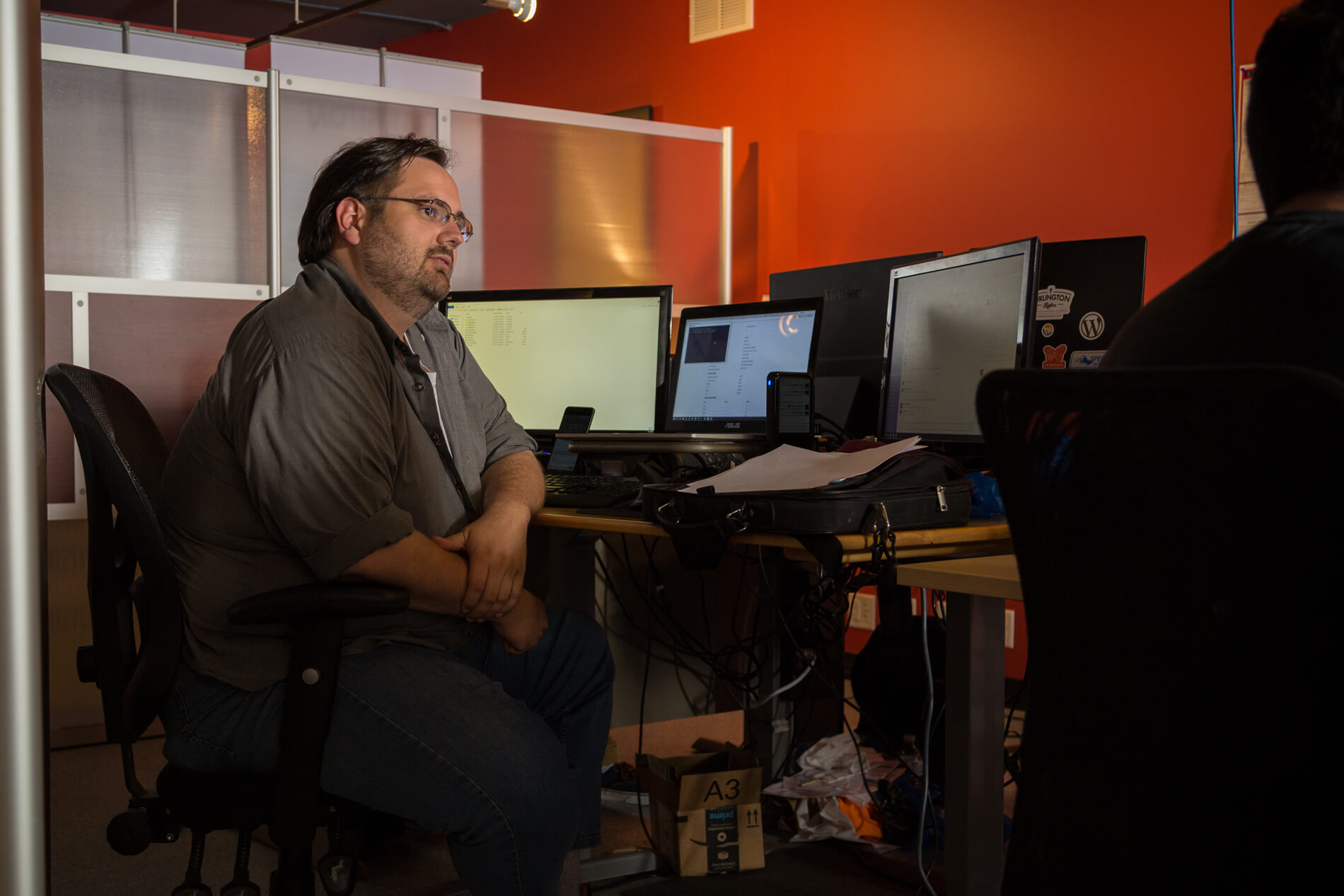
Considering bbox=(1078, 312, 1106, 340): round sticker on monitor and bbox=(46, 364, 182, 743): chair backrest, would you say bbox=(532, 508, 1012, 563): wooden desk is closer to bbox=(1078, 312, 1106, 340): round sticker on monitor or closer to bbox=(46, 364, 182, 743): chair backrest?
bbox=(1078, 312, 1106, 340): round sticker on monitor

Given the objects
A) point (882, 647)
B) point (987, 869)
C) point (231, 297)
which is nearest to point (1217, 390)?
point (987, 869)

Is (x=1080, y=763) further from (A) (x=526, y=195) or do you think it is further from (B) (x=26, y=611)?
(A) (x=526, y=195)

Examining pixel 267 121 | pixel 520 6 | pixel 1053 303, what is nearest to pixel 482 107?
pixel 520 6

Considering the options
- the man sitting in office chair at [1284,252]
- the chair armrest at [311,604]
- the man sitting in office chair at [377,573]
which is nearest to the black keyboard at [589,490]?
the man sitting in office chair at [377,573]

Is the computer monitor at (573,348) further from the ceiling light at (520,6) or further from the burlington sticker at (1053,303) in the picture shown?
the ceiling light at (520,6)

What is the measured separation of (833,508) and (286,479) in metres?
0.71

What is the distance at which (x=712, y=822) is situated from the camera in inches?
86.5

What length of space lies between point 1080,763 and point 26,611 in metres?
0.67

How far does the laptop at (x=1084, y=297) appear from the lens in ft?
6.51

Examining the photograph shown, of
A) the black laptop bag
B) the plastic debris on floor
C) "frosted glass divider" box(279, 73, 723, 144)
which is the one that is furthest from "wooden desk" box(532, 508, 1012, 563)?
"frosted glass divider" box(279, 73, 723, 144)

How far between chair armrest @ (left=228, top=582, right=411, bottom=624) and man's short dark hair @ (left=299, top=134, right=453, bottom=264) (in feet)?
2.19

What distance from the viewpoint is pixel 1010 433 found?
79 centimetres

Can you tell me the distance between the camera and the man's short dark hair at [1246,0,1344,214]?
2.84 ft

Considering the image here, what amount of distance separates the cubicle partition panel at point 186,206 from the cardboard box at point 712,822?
5.60 ft
